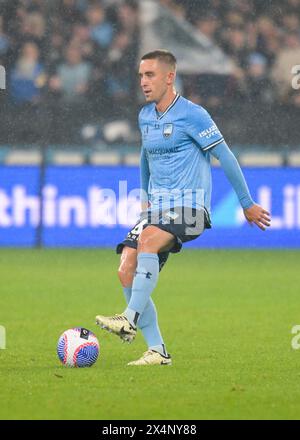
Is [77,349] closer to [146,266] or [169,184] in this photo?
[146,266]

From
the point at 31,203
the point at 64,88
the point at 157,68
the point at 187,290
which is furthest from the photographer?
the point at 64,88

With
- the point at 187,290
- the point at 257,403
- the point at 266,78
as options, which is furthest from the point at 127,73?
the point at 257,403

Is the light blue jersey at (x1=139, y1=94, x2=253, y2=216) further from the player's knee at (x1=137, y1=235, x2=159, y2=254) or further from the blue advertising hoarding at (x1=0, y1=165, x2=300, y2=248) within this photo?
the blue advertising hoarding at (x1=0, y1=165, x2=300, y2=248)

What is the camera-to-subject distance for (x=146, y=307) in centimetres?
752

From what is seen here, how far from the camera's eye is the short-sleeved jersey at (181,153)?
7492mm

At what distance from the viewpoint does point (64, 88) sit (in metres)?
17.1

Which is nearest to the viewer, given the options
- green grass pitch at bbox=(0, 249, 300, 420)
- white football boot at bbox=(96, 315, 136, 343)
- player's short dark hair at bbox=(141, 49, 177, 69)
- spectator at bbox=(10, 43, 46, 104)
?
green grass pitch at bbox=(0, 249, 300, 420)

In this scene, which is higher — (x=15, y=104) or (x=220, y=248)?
(x=15, y=104)

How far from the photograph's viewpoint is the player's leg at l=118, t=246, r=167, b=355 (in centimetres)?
747

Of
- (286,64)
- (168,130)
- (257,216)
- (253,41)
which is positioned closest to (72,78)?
(253,41)

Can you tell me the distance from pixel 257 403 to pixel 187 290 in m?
6.10

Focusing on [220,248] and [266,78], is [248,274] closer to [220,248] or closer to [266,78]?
[220,248]

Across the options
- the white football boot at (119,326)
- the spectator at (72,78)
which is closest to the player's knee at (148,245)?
the white football boot at (119,326)

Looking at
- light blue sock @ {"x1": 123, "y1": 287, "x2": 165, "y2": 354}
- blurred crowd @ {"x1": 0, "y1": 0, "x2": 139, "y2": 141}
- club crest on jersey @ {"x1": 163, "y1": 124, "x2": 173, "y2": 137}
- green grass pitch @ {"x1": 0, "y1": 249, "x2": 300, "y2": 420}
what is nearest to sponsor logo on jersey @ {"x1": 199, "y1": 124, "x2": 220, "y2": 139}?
club crest on jersey @ {"x1": 163, "y1": 124, "x2": 173, "y2": 137}
